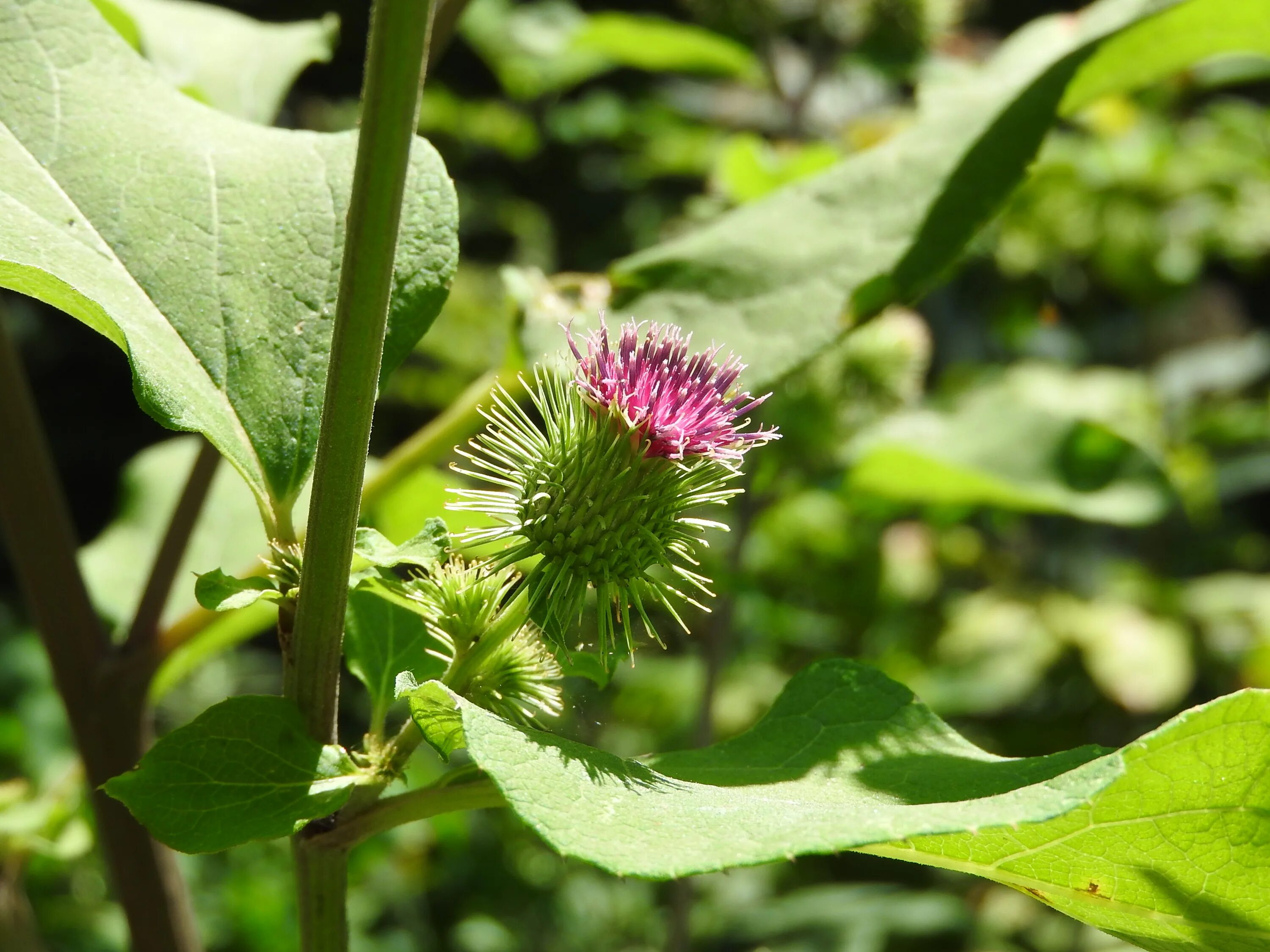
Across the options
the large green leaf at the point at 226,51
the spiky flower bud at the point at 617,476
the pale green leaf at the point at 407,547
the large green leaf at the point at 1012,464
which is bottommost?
the pale green leaf at the point at 407,547

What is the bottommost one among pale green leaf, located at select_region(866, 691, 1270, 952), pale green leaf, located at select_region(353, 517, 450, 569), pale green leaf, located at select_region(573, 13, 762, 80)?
pale green leaf, located at select_region(866, 691, 1270, 952)

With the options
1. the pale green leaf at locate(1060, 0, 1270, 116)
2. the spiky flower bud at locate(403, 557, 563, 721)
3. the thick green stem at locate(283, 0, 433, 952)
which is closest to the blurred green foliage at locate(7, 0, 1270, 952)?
the pale green leaf at locate(1060, 0, 1270, 116)

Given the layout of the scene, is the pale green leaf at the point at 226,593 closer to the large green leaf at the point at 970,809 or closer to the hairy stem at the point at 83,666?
the large green leaf at the point at 970,809

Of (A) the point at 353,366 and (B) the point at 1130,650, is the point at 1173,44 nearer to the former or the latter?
(A) the point at 353,366

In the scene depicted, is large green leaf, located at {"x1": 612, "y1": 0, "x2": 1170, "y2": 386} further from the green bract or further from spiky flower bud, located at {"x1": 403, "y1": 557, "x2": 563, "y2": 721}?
spiky flower bud, located at {"x1": 403, "y1": 557, "x2": 563, "y2": 721}

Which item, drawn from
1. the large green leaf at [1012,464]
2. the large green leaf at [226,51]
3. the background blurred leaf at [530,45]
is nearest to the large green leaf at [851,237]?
the large green leaf at [226,51]

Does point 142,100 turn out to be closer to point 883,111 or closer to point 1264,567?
point 883,111

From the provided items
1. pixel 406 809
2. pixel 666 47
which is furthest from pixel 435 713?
pixel 666 47
